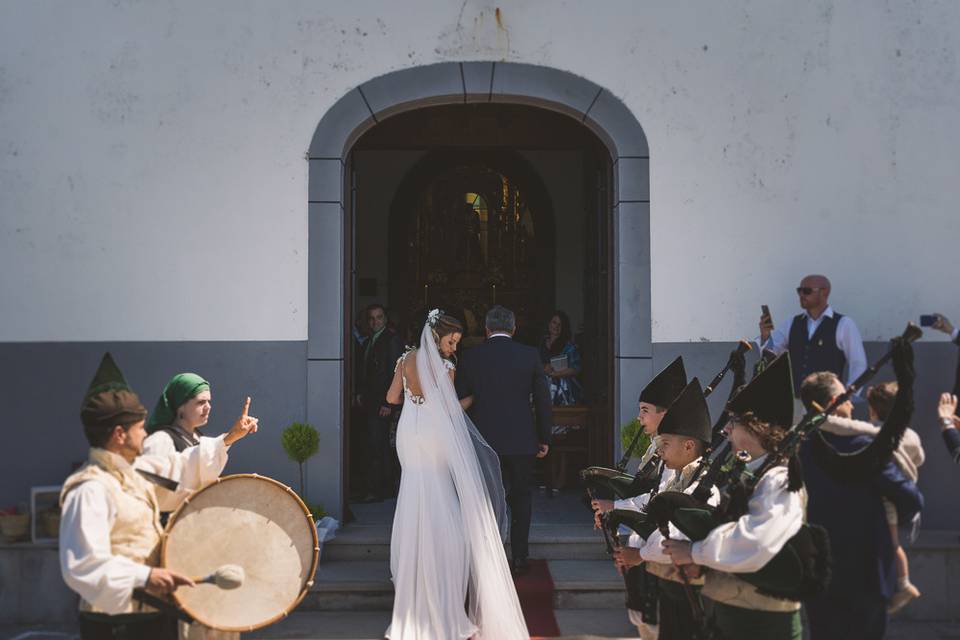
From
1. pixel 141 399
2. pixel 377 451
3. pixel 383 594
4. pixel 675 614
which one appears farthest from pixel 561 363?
pixel 675 614

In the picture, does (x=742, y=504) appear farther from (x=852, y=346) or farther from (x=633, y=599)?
(x=852, y=346)

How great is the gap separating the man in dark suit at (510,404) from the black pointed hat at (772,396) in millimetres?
3233

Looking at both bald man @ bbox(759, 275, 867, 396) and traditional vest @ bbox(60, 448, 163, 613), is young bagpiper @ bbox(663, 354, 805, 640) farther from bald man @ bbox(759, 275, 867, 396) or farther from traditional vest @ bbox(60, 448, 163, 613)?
bald man @ bbox(759, 275, 867, 396)

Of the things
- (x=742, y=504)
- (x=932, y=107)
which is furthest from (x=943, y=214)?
(x=742, y=504)

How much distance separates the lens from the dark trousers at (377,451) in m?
8.77

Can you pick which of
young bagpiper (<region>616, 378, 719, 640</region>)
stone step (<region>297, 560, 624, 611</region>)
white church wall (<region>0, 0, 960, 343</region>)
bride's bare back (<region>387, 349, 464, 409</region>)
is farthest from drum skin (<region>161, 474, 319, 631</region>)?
white church wall (<region>0, 0, 960, 343</region>)

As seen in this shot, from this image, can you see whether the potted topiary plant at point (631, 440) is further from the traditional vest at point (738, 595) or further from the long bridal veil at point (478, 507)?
the traditional vest at point (738, 595)

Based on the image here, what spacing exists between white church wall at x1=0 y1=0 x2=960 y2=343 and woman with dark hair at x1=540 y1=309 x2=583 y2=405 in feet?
6.59

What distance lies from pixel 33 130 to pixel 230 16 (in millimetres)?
1648

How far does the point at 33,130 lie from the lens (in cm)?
739

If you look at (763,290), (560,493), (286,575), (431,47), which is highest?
(431,47)

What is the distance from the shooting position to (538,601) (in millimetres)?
6648

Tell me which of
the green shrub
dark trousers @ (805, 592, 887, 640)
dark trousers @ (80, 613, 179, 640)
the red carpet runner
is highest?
the green shrub

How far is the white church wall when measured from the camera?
738cm
